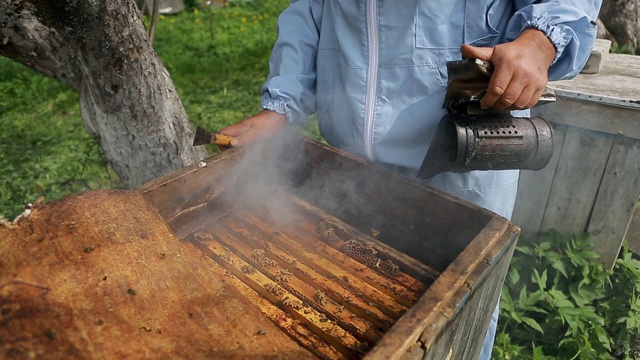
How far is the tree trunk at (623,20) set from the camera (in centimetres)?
595

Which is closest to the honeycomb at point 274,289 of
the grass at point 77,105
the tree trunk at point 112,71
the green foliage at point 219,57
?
the tree trunk at point 112,71

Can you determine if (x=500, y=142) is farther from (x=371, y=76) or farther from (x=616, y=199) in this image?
(x=616, y=199)

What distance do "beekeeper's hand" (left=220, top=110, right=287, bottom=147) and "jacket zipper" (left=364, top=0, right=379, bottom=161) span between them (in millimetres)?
432

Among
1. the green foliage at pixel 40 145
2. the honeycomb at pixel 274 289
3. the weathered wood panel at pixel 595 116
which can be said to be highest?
the weathered wood panel at pixel 595 116

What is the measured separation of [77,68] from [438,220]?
2.28 meters

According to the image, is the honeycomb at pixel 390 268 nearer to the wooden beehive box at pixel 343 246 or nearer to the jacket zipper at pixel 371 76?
the wooden beehive box at pixel 343 246

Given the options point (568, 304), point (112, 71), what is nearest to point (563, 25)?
point (568, 304)

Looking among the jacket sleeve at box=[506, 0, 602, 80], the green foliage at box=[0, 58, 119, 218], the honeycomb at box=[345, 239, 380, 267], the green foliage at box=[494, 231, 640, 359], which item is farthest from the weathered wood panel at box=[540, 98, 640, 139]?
the green foliage at box=[0, 58, 119, 218]

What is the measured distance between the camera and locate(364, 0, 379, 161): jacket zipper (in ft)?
6.77

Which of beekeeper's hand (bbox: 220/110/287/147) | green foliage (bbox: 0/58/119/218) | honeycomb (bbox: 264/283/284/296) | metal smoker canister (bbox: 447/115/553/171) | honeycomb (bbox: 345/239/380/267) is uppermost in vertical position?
metal smoker canister (bbox: 447/115/553/171)

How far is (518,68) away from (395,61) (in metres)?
0.56

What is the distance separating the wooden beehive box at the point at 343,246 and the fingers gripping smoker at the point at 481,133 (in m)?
0.20

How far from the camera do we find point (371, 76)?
2.14 m

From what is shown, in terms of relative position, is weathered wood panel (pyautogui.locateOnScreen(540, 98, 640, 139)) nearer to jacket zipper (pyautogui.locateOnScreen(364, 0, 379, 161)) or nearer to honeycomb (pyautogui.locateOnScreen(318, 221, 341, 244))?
jacket zipper (pyautogui.locateOnScreen(364, 0, 379, 161))
